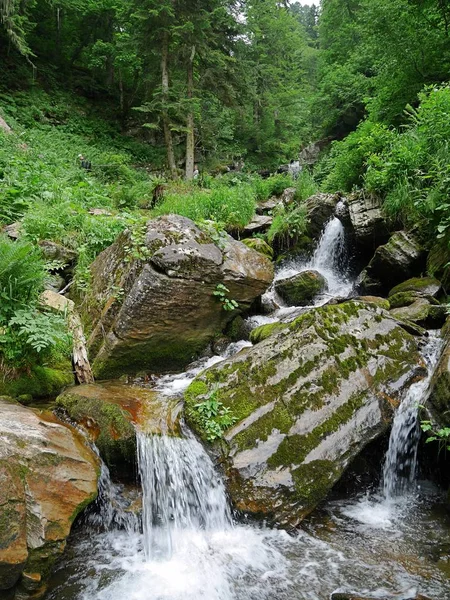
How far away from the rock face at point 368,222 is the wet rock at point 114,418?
262 inches

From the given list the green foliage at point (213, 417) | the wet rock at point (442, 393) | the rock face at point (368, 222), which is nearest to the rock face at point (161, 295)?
the green foliage at point (213, 417)

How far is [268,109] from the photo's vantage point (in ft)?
83.3

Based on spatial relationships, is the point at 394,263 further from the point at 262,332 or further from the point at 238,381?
the point at 238,381

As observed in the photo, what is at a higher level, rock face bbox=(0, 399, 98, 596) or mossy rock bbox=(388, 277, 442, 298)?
mossy rock bbox=(388, 277, 442, 298)

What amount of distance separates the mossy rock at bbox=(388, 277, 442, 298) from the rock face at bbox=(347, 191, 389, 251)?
80.2 inches

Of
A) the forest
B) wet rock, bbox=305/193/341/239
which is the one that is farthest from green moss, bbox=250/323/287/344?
wet rock, bbox=305/193/341/239

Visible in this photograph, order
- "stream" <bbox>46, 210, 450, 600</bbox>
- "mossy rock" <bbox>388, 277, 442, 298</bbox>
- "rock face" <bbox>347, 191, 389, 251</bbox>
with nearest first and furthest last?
1. "stream" <bbox>46, 210, 450, 600</bbox>
2. "mossy rock" <bbox>388, 277, 442, 298</bbox>
3. "rock face" <bbox>347, 191, 389, 251</bbox>

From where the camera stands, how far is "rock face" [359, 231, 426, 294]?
Answer: 7.98 meters

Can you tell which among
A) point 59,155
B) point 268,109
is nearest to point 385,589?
point 59,155

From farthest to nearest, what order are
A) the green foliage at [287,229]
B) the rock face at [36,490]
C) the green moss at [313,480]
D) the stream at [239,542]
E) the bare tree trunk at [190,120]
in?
the bare tree trunk at [190,120], the green foliage at [287,229], the green moss at [313,480], the stream at [239,542], the rock face at [36,490]

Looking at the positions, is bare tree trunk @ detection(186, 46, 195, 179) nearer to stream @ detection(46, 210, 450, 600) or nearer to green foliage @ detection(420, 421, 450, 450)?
stream @ detection(46, 210, 450, 600)

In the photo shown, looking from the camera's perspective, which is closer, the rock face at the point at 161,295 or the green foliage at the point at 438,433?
the green foliage at the point at 438,433

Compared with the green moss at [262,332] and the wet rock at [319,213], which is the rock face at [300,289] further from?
the green moss at [262,332]

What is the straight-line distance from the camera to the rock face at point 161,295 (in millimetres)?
6039
